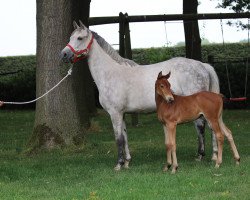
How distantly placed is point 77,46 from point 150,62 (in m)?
13.6

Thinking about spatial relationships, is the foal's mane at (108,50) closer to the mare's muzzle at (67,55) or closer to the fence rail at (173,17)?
the mare's muzzle at (67,55)

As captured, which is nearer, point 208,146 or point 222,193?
point 222,193

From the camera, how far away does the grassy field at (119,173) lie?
27.6 feet

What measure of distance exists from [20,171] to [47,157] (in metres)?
1.58

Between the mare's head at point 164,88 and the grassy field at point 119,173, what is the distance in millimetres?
1140

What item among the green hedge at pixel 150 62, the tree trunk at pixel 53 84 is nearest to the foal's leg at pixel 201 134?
the tree trunk at pixel 53 84

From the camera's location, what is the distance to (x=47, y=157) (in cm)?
1227

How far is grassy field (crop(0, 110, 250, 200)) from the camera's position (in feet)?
27.6

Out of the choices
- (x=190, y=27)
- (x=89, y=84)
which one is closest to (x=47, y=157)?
(x=89, y=84)

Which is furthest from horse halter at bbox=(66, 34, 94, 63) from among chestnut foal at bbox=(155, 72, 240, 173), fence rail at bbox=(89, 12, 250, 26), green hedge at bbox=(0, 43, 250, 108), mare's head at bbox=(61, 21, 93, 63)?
green hedge at bbox=(0, 43, 250, 108)

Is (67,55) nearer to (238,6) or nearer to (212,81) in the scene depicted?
(212,81)

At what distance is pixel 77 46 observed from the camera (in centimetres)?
1102

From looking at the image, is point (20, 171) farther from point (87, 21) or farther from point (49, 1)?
point (87, 21)

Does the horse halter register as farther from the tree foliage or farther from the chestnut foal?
the tree foliage
